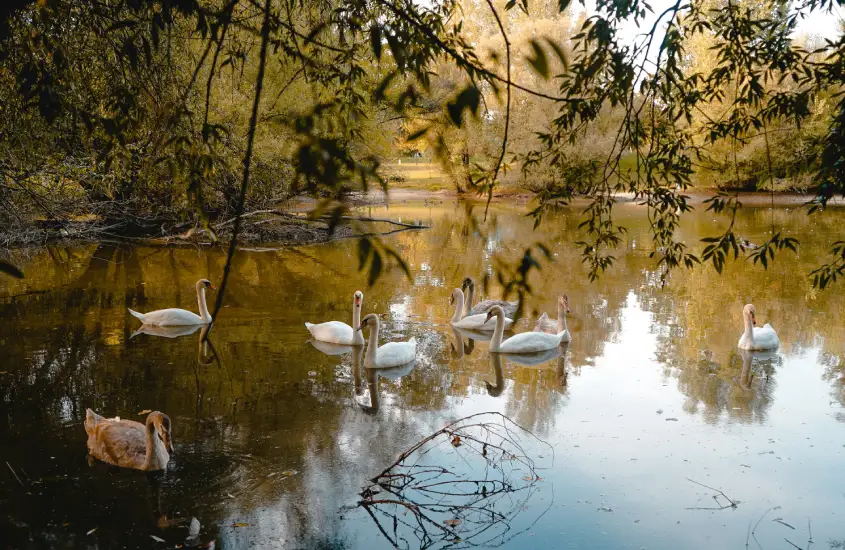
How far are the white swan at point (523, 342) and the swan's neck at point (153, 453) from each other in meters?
5.40

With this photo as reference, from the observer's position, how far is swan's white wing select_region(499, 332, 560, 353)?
10641 millimetres

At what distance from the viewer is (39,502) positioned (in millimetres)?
5836

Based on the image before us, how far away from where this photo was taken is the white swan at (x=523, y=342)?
34.9ft

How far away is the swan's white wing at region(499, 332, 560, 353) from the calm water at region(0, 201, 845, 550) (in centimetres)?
36

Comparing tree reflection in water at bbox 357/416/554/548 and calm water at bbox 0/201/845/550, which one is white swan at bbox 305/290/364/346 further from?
tree reflection in water at bbox 357/416/554/548

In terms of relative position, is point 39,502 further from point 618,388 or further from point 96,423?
point 618,388

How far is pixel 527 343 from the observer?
419 inches

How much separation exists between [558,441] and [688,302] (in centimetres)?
736

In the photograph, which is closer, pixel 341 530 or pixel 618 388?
pixel 341 530

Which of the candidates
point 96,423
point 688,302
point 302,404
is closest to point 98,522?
point 96,423

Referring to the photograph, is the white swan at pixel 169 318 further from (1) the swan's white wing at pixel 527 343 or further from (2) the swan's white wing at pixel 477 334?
(1) the swan's white wing at pixel 527 343

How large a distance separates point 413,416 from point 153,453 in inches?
106

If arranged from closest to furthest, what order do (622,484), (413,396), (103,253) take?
1. (622,484)
2. (413,396)
3. (103,253)

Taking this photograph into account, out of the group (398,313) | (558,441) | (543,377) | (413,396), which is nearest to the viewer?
(558,441)
